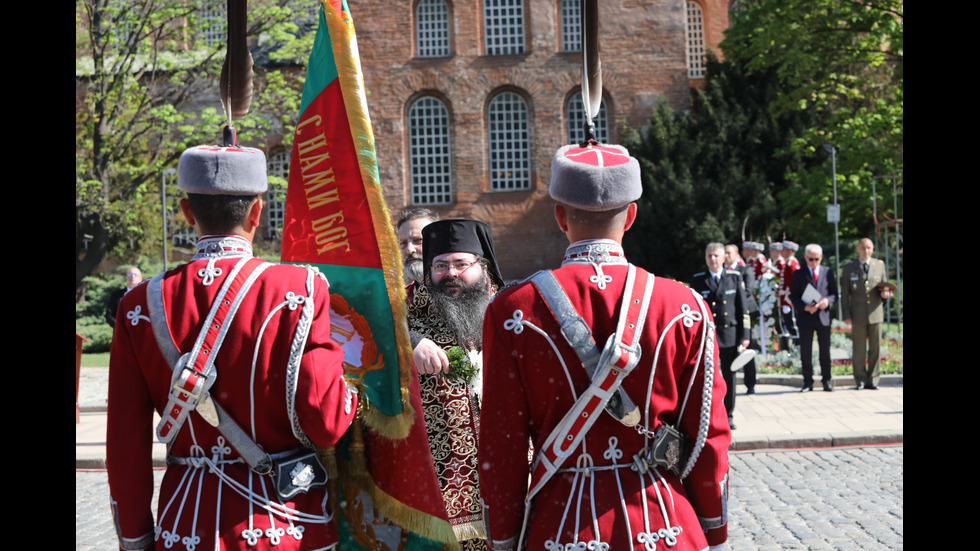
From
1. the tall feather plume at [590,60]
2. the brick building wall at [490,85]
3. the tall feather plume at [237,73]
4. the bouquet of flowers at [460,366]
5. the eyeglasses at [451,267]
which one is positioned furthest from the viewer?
the brick building wall at [490,85]

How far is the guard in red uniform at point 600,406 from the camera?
2.86 metres

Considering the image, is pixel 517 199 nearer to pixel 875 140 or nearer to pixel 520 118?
pixel 520 118

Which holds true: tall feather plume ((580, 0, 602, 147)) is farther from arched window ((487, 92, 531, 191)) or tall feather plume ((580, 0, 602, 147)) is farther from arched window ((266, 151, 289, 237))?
arched window ((487, 92, 531, 191))

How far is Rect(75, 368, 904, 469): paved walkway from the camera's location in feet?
32.0

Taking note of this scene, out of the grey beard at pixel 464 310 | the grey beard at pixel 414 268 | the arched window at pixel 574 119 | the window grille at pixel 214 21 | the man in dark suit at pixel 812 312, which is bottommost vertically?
the man in dark suit at pixel 812 312

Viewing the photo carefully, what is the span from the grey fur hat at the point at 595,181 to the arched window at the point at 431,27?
1342 inches

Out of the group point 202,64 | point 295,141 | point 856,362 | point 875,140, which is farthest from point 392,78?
point 295,141

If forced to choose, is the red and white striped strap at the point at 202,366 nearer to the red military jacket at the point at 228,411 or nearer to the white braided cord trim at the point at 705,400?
the red military jacket at the point at 228,411

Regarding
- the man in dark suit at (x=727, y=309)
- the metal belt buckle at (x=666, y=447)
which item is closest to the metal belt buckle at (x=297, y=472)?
the metal belt buckle at (x=666, y=447)

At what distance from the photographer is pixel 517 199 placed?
35750 millimetres

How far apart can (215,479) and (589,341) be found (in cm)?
121

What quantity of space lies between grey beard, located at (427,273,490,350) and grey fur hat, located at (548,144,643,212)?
5.56ft

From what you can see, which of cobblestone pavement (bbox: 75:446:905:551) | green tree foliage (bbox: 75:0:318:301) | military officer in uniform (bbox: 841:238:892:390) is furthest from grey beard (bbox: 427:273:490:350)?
green tree foliage (bbox: 75:0:318:301)

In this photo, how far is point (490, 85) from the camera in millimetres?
35781
